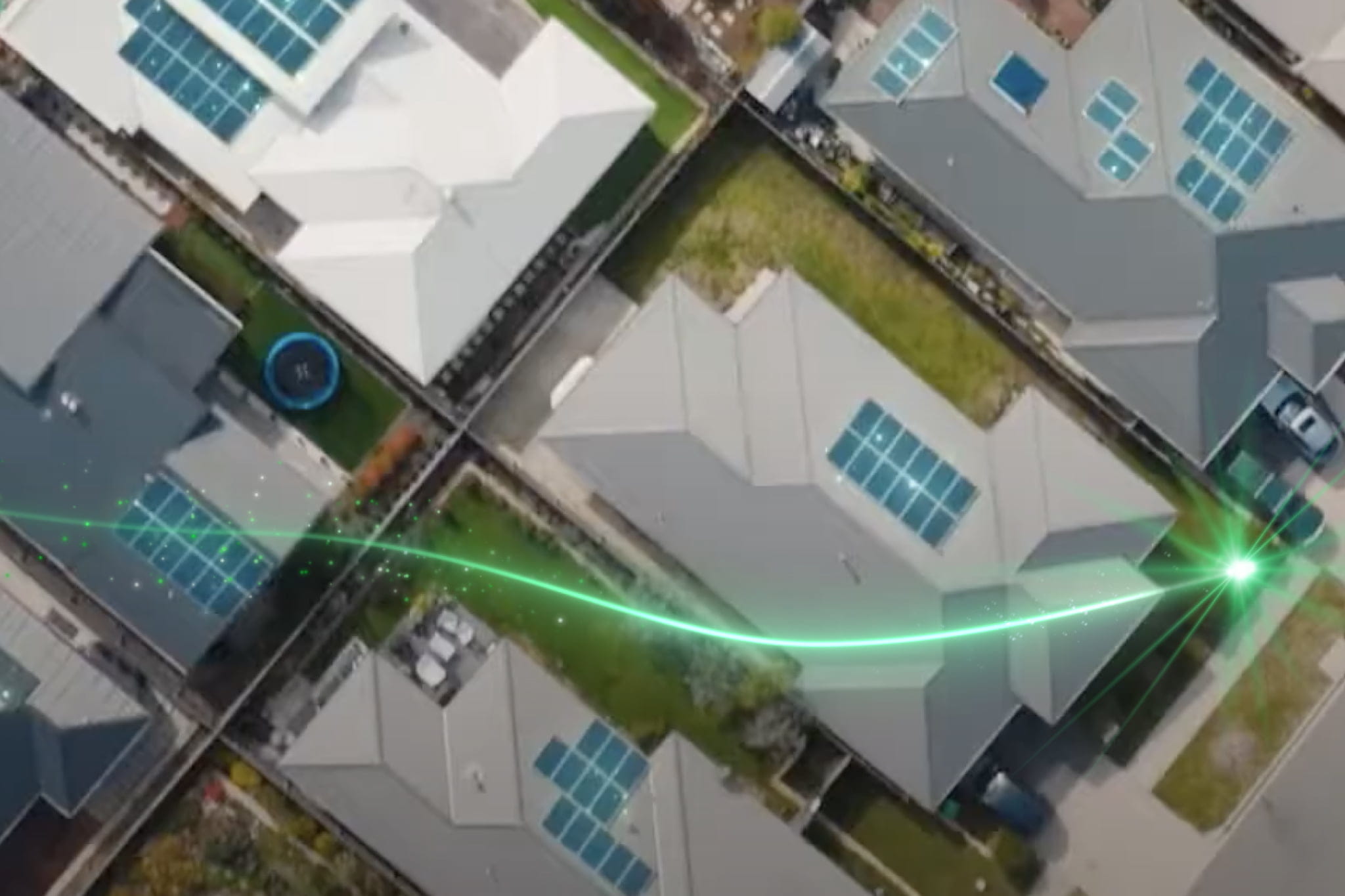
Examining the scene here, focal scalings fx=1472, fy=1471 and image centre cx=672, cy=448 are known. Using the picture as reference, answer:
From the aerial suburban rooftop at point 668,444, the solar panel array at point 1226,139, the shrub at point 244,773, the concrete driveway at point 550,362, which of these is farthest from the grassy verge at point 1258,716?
the shrub at point 244,773

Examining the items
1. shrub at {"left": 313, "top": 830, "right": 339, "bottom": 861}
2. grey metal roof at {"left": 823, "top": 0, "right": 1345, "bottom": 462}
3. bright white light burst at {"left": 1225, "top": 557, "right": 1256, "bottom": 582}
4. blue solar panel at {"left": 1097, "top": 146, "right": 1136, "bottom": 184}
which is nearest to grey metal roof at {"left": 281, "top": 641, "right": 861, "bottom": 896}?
shrub at {"left": 313, "top": 830, "right": 339, "bottom": 861}

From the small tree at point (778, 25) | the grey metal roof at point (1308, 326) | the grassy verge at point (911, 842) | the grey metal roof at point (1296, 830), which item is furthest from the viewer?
the grassy verge at point (911, 842)

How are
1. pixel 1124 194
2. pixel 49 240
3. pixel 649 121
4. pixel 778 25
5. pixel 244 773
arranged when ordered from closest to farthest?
pixel 49 240 → pixel 1124 194 → pixel 778 25 → pixel 244 773 → pixel 649 121

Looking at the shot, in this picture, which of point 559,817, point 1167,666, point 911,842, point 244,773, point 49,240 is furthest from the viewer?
point 1167,666

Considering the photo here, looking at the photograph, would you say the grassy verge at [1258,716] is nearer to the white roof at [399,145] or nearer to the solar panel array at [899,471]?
the solar panel array at [899,471]

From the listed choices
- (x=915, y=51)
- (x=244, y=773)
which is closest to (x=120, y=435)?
(x=244, y=773)

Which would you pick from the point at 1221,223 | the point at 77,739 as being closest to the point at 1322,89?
the point at 1221,223

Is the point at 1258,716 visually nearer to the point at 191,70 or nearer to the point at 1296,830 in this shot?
the point at 1296,830
